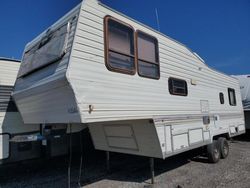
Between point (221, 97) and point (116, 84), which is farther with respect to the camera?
point (221, 97)

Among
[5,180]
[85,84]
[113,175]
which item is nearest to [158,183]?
[113,175]

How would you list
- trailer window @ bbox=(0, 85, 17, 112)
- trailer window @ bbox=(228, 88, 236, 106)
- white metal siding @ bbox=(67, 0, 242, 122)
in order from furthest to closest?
trailer window @ bbox=(228, 88, 236, 106)
trailer window @ bbox=(0, 85, 17, 112)
white metal siding @ bbox=(67, 0, 242, 122)

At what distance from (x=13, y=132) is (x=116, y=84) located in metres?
2.95

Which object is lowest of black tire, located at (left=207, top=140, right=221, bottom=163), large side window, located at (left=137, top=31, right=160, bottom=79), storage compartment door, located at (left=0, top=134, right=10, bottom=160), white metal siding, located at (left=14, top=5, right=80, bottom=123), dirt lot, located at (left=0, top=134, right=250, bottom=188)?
dirt lot, located at (left=0, top=134, right=250, bottom=188)

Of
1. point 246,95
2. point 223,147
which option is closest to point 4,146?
point 223,147

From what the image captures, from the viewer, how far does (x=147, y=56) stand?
4.97 meters

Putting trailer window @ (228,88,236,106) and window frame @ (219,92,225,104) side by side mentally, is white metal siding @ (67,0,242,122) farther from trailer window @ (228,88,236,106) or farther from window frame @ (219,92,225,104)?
trailer window @ (228,88,236,106)

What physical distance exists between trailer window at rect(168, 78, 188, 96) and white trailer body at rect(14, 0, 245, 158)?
0.03 m

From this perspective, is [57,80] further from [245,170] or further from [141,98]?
[245,170]

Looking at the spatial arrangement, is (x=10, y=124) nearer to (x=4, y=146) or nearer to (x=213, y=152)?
(x=4, y=146)

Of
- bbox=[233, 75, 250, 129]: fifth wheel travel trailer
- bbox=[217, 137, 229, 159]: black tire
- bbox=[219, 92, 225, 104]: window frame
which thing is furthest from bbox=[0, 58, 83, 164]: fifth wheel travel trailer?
bbox=[233, 75, 250, 129]: fifth wheel travel trailer

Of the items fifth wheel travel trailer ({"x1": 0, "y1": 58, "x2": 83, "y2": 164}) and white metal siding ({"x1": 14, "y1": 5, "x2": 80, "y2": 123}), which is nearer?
white metal siding ({"x1": 14, "y1": 5, "x2": 80, "y2": 123})

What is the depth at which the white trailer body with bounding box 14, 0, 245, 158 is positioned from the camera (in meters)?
3.71

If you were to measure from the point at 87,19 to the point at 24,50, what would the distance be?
2.67 metres
